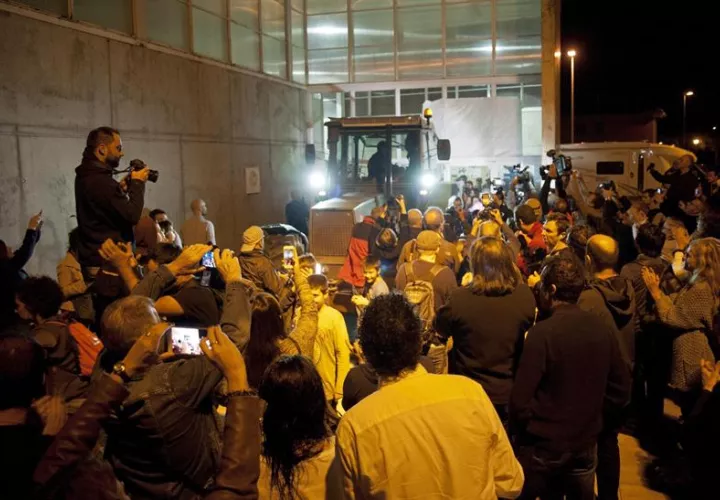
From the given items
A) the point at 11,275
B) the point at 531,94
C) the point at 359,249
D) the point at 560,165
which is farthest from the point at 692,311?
the point at 531,94

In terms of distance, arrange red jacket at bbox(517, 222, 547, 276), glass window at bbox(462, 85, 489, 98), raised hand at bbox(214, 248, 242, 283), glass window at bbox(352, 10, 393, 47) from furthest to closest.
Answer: glass window at bbox(462, 85, 489, 98), glass window at bbox(352, 10, 393, 47), red jacket at bbox(517, 222, 547, 276), raised hand at bbox(214, 248, 242, 283)

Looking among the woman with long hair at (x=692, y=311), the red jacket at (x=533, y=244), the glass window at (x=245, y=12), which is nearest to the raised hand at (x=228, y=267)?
the woman with long hair at (x=692, y=311)

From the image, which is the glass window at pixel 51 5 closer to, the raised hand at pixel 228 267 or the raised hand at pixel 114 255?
the raised hand at pixel 114 255

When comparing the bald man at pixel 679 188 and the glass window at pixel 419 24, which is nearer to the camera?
the bald man at pixel 679 188

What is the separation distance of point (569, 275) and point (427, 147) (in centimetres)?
821

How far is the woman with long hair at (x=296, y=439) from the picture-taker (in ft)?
7.36

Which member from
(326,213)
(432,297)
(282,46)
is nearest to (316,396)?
(432,297)

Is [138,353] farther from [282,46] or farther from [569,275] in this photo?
[282,46]

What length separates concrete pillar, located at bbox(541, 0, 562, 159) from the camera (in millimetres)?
17906

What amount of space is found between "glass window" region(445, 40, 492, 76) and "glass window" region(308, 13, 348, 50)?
330 centimetres

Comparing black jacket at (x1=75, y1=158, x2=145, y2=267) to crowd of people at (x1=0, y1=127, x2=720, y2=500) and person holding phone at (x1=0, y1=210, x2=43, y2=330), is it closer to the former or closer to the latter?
crowd of people at (x1=0, y1=127, x2=720, y2=500)

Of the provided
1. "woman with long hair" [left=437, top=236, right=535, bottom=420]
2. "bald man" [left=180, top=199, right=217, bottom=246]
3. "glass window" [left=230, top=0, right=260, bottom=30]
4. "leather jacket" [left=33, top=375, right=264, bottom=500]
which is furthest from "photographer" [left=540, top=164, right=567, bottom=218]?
"glass window" [left=230, top=0, right=260, bottom=30]

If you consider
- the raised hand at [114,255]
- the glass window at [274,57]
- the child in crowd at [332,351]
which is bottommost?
the child in crowd at [332,351]

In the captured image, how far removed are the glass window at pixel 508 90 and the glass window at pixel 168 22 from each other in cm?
1077
